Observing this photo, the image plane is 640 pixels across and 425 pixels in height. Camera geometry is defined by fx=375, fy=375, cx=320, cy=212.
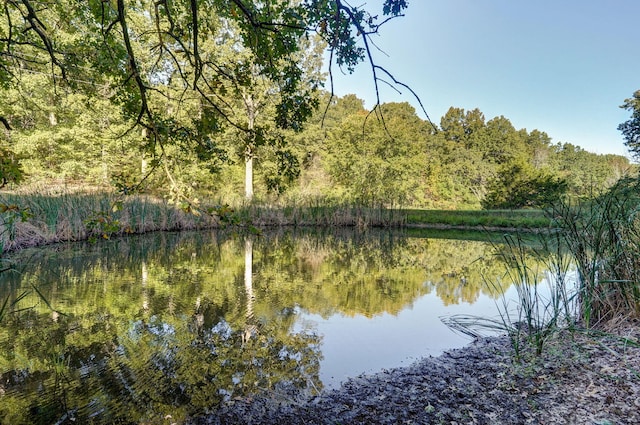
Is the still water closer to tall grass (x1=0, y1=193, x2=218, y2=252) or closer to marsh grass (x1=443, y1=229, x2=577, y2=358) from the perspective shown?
marsh grass (x1=443, y1=229, x2=577, y2=358)

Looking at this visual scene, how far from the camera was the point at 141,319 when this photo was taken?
13.3 ft

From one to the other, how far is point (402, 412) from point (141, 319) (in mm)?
3061

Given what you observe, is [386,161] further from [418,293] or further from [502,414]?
[502,414]

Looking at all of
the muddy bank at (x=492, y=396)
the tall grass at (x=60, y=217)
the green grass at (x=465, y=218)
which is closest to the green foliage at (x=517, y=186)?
the green grass at (x=465, y=218)

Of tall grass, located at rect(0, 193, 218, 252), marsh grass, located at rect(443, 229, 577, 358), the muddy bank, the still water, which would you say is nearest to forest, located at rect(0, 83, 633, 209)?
tall grass, located at rect(0, 193, 218, 252)

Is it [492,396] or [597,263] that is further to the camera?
[597,263]

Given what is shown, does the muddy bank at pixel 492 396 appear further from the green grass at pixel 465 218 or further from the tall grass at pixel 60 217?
the green grass at pixel 465 218

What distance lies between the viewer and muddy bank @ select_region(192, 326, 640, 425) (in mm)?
1965

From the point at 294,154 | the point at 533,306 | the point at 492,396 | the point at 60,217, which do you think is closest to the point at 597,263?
the point at 533,306

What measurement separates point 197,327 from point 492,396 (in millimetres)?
2809

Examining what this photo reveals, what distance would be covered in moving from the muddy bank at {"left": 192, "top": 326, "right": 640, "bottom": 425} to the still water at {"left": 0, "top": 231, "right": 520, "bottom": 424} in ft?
0.93

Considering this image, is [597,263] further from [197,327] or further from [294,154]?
[294,154]

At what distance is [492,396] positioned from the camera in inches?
88.7

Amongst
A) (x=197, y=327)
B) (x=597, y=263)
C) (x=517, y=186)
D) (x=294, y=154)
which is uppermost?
(x=294, y=154)
